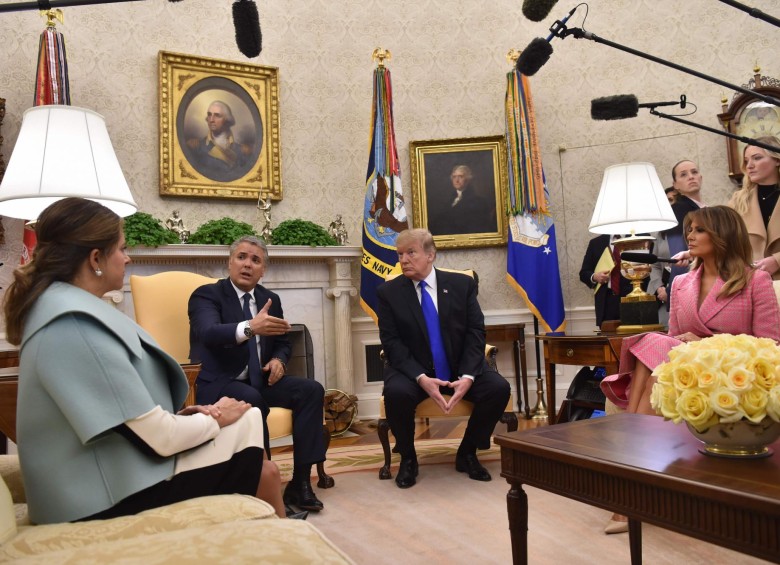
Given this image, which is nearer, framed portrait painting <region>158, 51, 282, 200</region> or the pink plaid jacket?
the pink plaid jacket

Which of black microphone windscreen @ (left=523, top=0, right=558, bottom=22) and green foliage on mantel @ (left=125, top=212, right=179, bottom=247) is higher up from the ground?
black microphone windscreen @ (left=523, top=0, right=558, bottom=22)

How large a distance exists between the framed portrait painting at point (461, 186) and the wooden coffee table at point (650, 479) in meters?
3.96

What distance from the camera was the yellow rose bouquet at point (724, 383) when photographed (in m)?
1.36

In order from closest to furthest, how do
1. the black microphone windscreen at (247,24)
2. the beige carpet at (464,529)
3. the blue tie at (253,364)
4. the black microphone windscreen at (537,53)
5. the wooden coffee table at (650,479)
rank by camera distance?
1. the wooden coffee table at (650,479)
2. the black microphone windscreen at (247,24)
3. the black microphone windscreen at (537,53)
4. the beige carpet at (464,529)
5. the blue tie at (253,364)

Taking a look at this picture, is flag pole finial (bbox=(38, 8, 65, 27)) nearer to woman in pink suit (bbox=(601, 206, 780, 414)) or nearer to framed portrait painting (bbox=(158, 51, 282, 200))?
framed portrait painting (bbox=(158, 51, 282, 200))

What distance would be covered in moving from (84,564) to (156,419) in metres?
0.42

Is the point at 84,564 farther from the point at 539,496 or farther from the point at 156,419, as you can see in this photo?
the point at 539,496

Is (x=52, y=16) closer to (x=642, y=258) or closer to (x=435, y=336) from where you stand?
(x=435, y=336)

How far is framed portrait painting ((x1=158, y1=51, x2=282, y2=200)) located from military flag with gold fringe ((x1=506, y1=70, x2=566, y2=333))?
2.12 meters

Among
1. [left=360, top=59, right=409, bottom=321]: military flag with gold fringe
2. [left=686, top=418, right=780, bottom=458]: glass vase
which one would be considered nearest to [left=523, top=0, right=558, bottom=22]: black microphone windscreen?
[left=686, top=418, right=780, bottom=458]: glass vase

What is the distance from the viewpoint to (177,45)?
17.5ft

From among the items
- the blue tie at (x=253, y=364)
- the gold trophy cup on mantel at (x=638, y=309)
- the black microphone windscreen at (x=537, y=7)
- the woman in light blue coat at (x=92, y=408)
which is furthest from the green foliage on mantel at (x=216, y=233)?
the black microphone windscreen at (x=537, y=7)

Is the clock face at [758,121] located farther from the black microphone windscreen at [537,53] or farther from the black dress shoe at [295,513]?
the black dress shoe at [295,513]

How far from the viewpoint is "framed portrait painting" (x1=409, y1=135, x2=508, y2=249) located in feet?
19.1
